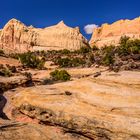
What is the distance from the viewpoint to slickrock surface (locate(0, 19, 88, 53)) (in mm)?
169125

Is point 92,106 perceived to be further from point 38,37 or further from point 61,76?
point 38,37

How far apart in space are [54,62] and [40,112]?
8114 cm

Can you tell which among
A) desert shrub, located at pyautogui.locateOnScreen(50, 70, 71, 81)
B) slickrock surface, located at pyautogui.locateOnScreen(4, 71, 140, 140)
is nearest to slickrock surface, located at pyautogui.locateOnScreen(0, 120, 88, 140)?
slickrock surface, located at pyautogui.locateOnScreen(4, 71, 140, 140)

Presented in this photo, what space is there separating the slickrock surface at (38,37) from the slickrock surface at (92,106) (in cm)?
14035

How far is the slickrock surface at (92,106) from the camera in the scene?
2170 centimetres

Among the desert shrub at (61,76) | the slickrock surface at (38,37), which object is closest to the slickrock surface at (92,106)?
the desert shrub at (61,76)

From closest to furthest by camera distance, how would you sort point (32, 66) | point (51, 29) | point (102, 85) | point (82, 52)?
point (102, 85) < point (32, 66) < point (82, 52) < point (51, 29)

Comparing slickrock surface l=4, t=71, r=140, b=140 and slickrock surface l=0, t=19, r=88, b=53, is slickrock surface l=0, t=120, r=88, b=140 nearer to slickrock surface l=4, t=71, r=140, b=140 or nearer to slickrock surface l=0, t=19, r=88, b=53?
slickrock surface l=4, t=71, r=140, b=140

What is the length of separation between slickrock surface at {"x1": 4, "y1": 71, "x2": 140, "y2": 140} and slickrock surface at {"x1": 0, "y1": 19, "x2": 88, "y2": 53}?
140352 millimetres

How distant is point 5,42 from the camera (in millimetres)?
166875

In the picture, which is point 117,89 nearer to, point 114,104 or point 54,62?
point 114,104

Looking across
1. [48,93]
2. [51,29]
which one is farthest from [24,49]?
[48,93]

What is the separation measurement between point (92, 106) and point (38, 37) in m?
154

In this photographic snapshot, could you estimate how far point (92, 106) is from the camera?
23547 millimetres
